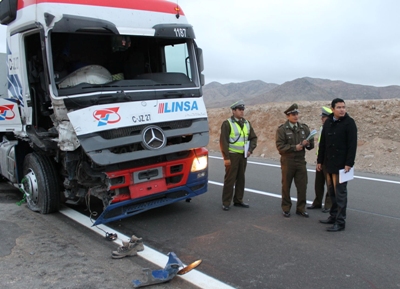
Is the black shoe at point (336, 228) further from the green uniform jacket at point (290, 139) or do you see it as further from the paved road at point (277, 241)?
the green uniform jacket at point (290, 139)

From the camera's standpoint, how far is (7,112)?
21.2ft

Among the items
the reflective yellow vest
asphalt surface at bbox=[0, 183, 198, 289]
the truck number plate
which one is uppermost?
the truck number plate

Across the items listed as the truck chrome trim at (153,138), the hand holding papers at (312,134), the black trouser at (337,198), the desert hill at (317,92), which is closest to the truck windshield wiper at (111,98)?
the truck chrome trim at (153,138)

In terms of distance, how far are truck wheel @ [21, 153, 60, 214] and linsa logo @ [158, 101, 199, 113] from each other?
85.0 inches

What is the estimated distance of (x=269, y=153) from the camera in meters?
13.6

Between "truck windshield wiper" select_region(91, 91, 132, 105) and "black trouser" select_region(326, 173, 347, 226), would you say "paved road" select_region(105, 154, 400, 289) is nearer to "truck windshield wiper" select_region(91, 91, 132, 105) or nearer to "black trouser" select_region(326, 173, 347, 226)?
"black trouser" select_region(326, 173, 347, 226)

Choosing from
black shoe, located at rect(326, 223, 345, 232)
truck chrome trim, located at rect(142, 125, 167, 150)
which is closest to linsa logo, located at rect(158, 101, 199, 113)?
truck chrome trim, located at rect(142, 125, 167, 150)

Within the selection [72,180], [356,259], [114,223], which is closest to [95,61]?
[72,180]

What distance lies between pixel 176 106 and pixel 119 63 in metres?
1.69

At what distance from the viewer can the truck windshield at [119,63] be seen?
17.4 feet

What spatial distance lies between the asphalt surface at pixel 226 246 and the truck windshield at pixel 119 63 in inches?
77.6

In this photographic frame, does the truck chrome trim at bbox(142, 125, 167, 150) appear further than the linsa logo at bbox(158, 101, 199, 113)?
No

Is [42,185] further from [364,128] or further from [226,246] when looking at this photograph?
[364,128]

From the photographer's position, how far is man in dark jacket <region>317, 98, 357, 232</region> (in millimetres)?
5309
